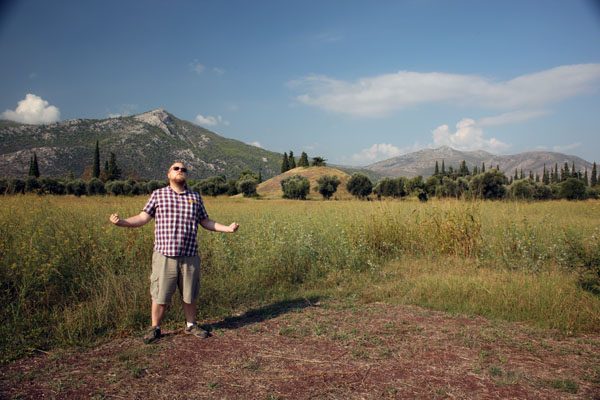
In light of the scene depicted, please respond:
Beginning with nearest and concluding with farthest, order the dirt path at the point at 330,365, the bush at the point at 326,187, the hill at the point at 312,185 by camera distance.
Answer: the dirt path at the point at 330,365 < the bush at the point at 326,187 < the hill at the point at 312,185

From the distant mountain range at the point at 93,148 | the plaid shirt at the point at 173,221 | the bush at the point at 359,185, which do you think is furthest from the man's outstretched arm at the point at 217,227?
the distant mountain range at the point at 93,148

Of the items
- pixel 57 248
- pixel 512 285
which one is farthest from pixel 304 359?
pixel 57 248

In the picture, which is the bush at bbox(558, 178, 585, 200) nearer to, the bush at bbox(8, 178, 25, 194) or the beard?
the beard

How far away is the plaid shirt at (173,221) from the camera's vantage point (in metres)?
4.21

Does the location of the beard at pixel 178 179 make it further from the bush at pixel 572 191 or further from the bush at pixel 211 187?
the bush at pixel 211 187

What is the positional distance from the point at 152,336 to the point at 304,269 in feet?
13.4

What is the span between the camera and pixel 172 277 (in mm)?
4262

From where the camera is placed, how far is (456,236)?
9.16 m

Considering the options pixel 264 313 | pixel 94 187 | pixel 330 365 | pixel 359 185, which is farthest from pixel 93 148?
pixel 330 365

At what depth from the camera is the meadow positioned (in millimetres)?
4879

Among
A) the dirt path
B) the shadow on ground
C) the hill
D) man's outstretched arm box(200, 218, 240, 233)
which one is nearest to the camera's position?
the dirt path

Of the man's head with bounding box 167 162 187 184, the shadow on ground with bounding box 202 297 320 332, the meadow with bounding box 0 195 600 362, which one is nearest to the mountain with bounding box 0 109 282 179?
the meadow with bounding box 0 195 600 362

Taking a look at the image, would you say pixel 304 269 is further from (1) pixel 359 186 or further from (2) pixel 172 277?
(1) pixel 359 186

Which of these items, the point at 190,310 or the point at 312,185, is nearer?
the point at 190,310
